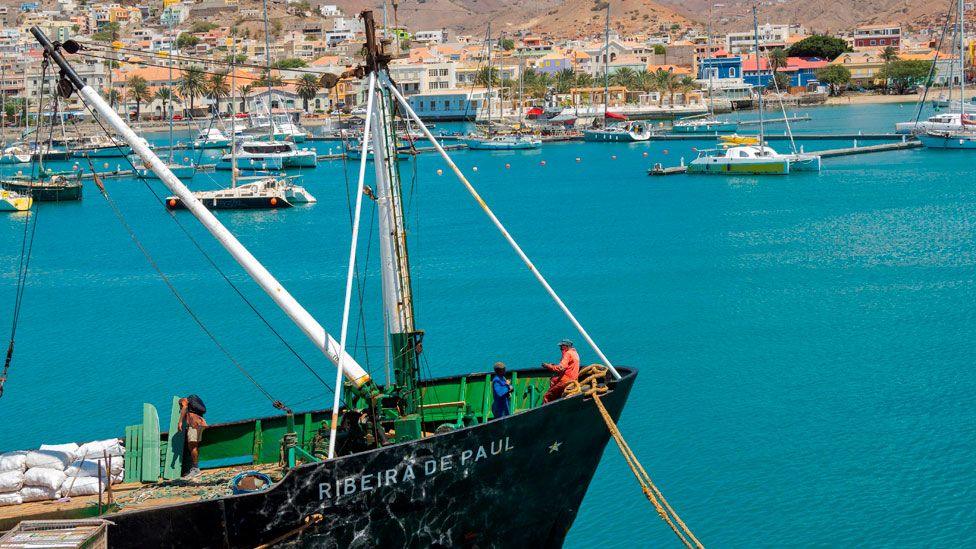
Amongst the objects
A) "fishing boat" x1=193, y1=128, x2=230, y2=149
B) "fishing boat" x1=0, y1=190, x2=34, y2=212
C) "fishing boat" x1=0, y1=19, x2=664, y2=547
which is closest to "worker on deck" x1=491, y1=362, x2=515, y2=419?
"fishing boat" x1=0, y1=19, x2=664, y2=547

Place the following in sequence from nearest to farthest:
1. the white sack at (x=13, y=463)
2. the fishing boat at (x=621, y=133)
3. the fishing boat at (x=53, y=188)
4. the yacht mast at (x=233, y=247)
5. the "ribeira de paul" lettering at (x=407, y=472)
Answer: the "ribeira de paul" lettering at (x=407, y=472), the white sack at (x=13, y=463), the yacht mast at (x=233, y=247), the fishing boat at (x=53, y=188), the fishing boat at (x=621, y=133)

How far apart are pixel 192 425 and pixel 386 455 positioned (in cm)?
363

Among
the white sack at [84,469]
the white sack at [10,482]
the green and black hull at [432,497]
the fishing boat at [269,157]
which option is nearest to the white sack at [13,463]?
the white sack at [10,482]

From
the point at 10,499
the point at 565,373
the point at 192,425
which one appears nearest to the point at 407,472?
the point at 565,373

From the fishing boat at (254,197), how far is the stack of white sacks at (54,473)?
55.9 metres

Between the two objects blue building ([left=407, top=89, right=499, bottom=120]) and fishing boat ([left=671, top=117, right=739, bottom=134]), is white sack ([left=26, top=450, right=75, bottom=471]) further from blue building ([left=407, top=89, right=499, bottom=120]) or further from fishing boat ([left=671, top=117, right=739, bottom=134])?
blue building ([left=407, top=89, right=499, bottom=120])

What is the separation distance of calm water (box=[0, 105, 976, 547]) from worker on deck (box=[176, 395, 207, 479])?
4818 millimetres

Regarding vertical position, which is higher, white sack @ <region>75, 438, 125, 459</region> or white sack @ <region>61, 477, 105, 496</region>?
white sack @ <region>75, 438, 125, 459</region>

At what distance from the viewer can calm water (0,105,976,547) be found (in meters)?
27.0

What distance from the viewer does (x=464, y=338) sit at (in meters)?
41.1

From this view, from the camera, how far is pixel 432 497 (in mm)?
19594

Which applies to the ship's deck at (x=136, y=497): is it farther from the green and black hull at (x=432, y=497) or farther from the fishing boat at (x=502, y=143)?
the fishing boat at (x=502, y=143)

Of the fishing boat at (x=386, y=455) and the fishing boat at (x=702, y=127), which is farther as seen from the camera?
the fishing boat at (x=702, y=127)

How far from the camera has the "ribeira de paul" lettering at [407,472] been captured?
18641 millimetres
